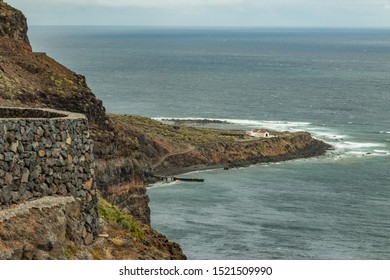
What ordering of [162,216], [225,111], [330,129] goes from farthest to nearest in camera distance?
[225,111]
[330,129]
[162,216]

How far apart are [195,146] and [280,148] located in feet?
45.2

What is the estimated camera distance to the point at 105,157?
2955 inches

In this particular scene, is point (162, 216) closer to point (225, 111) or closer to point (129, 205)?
point (129, 205)

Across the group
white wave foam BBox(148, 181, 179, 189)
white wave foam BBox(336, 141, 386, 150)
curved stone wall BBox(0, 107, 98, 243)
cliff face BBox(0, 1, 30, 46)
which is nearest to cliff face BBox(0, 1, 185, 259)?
cliff face BBox(0, 1, 30, 46)

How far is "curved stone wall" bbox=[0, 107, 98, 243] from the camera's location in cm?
2020

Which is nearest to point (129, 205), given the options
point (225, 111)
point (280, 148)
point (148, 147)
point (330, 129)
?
point (148, 147)

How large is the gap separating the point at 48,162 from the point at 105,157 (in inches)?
2126

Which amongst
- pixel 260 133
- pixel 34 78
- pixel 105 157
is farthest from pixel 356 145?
pixel 34 78

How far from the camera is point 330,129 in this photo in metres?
158

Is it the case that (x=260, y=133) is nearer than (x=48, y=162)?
No

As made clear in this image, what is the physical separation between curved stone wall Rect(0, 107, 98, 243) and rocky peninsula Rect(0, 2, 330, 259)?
0.11 meters

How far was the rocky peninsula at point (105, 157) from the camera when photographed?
2038cm

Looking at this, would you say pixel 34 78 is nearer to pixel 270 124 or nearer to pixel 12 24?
pixel 12 24

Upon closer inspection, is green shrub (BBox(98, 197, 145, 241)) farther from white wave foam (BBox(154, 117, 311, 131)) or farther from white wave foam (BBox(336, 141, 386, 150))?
white wave foam (BBox(154, 117, 311, 131))
